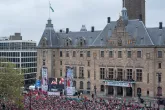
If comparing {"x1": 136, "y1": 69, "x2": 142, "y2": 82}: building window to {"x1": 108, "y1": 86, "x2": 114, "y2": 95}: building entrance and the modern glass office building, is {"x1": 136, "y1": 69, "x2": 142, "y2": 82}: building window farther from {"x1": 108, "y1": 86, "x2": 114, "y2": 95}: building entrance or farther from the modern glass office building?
the modern glass office building

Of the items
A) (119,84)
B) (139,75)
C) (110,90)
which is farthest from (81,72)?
(139,75)

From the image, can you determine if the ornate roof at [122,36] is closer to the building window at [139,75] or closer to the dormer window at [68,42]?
the dormer window at [68,42]

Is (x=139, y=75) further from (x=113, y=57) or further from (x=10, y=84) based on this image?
(x=10, y=84)

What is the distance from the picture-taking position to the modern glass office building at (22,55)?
428 ft

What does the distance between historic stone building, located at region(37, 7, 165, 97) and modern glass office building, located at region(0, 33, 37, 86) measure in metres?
20.8

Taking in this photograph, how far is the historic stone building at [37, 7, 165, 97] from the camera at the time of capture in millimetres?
89062

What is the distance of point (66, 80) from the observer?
94.1m

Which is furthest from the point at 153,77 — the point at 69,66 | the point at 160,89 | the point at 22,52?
the point at 22,52

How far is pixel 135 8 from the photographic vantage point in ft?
346

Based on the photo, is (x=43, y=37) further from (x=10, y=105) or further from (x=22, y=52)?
(x=10, y=105)

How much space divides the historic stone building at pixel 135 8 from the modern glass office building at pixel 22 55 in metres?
41.3

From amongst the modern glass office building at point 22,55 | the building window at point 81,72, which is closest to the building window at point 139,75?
the building window at point 81,72

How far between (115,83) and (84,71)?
12290 millimetres

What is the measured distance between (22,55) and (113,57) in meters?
46.6
